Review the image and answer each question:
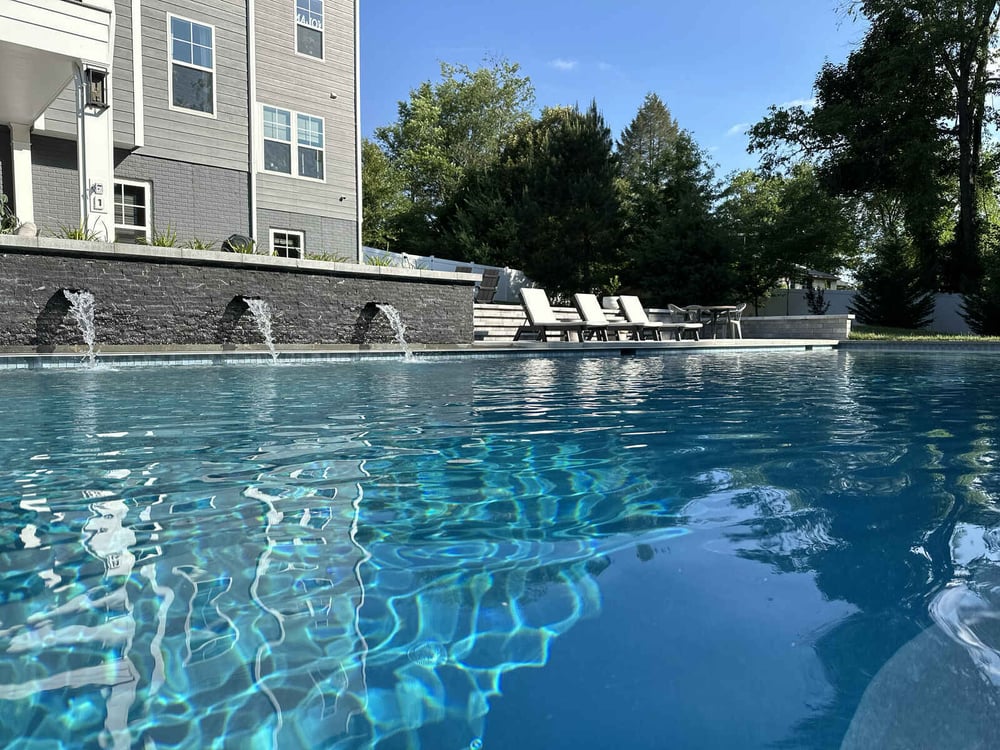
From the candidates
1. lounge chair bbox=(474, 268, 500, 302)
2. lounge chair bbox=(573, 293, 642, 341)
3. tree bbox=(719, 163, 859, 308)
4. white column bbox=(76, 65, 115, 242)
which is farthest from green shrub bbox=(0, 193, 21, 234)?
tree bbox=(719, 163, 859, 308)

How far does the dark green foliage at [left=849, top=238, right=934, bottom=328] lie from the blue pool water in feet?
68.7

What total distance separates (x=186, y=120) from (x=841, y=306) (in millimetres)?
21770

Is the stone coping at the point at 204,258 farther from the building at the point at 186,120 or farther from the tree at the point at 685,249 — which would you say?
the tree at the point at 685,249

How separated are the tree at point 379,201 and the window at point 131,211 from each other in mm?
21687

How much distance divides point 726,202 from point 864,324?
607 cm

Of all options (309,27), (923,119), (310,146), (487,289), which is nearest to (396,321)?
(310,146)

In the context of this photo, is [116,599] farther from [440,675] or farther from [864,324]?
[864,324]

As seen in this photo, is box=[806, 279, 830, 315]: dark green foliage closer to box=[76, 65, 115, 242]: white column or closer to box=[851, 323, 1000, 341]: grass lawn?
box=[851, 323, 1000, 341]: grass lawn

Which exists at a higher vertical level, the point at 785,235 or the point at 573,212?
the point at 573,212

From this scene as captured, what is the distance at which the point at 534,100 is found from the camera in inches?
1725

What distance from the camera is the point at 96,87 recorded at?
10.4m

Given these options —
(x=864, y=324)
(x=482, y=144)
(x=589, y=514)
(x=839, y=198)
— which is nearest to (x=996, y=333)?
(x=864, y=324)

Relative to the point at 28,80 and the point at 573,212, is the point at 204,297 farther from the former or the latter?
the point at 573,212

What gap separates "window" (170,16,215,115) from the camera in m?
13.8
